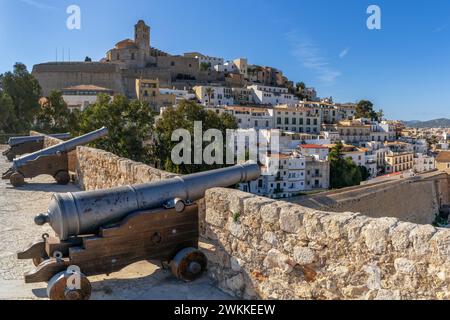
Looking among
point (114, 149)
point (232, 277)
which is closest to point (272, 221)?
point (232, 277)

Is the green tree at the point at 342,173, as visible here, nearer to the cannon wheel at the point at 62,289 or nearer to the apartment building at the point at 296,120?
the apartment building at the point at 296,120

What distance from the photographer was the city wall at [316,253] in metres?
2.59

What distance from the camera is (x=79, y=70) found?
6956 cm

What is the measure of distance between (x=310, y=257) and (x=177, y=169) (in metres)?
19.0

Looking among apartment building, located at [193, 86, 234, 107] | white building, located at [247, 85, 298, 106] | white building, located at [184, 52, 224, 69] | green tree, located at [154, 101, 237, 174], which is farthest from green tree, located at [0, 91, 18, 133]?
white building, located at [184, 52, 224, 69]

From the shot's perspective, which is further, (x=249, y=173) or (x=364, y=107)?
(x=364, y=107)

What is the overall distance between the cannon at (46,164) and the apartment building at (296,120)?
175 feet

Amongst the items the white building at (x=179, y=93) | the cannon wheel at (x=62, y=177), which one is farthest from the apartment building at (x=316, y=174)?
the cannon wheel at (x=62, y=177)

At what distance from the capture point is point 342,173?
156ft

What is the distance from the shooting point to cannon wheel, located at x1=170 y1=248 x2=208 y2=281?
13.3ft
